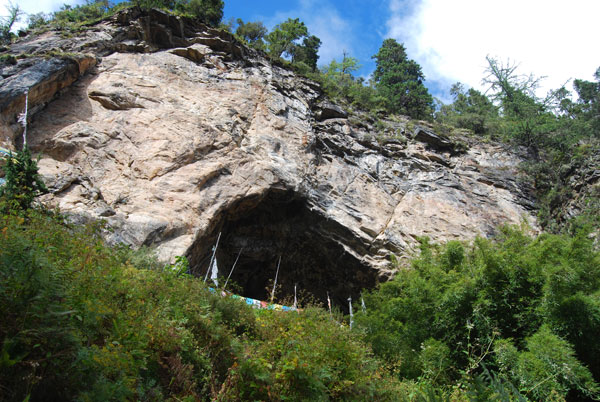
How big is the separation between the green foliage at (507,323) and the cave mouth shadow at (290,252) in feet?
16.8

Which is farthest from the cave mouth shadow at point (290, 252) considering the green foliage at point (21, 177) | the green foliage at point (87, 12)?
the green foliage at point (87, 12)

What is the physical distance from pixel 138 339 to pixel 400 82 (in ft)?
101

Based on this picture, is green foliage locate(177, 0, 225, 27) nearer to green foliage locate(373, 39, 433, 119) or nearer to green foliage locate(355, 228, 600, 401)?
green foliage locate(373, 39, 433, 119)

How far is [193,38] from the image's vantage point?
18391 millimetres

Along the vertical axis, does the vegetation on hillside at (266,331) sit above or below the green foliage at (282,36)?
below

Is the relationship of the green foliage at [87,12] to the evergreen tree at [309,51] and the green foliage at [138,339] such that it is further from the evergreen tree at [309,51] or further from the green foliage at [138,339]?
the green foliage at [138,339]

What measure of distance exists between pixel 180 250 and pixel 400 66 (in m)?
27.7

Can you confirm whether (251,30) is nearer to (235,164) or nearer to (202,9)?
(202,9)

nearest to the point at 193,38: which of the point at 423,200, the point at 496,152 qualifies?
the point at 423,200

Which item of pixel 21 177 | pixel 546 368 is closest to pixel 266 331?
pixel 546 368

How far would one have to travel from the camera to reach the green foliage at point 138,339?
117 inches

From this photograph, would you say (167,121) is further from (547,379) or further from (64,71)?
(547,379)

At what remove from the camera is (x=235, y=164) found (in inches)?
563

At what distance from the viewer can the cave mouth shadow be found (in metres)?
15.3
